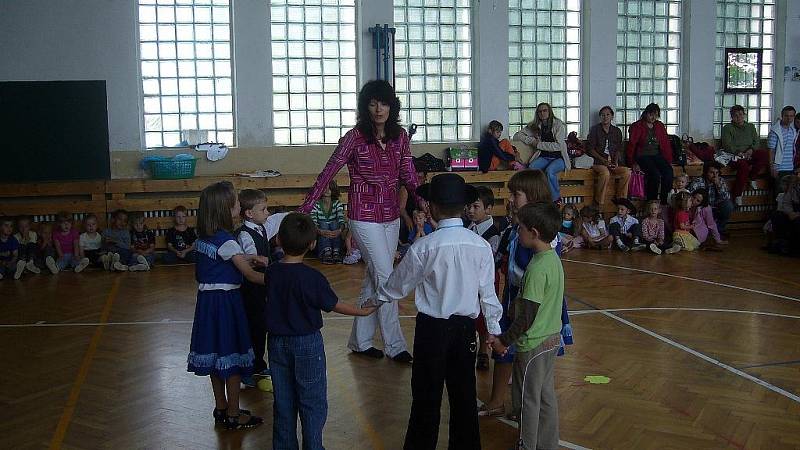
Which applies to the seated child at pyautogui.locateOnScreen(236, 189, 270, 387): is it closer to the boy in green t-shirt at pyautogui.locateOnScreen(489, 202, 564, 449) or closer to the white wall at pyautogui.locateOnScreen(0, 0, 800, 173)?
the boy in green t-shirt at pyautogui.locateOnScreen(489, 202, 564, 449)

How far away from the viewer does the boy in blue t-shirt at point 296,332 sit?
163 inches

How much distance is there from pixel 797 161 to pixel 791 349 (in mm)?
7976

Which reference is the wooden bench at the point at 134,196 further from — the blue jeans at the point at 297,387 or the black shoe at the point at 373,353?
the blue jeans at the point at 297,387

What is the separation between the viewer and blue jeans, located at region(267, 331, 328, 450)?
13.7 feet

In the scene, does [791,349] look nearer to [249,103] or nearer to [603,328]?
[603,328]

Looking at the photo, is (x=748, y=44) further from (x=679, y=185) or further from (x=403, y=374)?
(x=403, y=374)

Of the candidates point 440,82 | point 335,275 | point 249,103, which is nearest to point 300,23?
point 249,103

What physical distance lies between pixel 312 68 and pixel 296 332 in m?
9.21

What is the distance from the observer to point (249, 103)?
41.0ft

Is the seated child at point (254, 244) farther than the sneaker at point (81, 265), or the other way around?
the sneaker at point (81, 265)

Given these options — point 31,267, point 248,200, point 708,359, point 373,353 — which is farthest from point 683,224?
point 31,267

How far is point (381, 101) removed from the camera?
597cm

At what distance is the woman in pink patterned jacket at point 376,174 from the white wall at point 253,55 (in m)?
6.60

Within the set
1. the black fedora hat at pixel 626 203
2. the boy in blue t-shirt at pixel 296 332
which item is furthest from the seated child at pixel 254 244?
the black fedora hat at pixel 626 203
